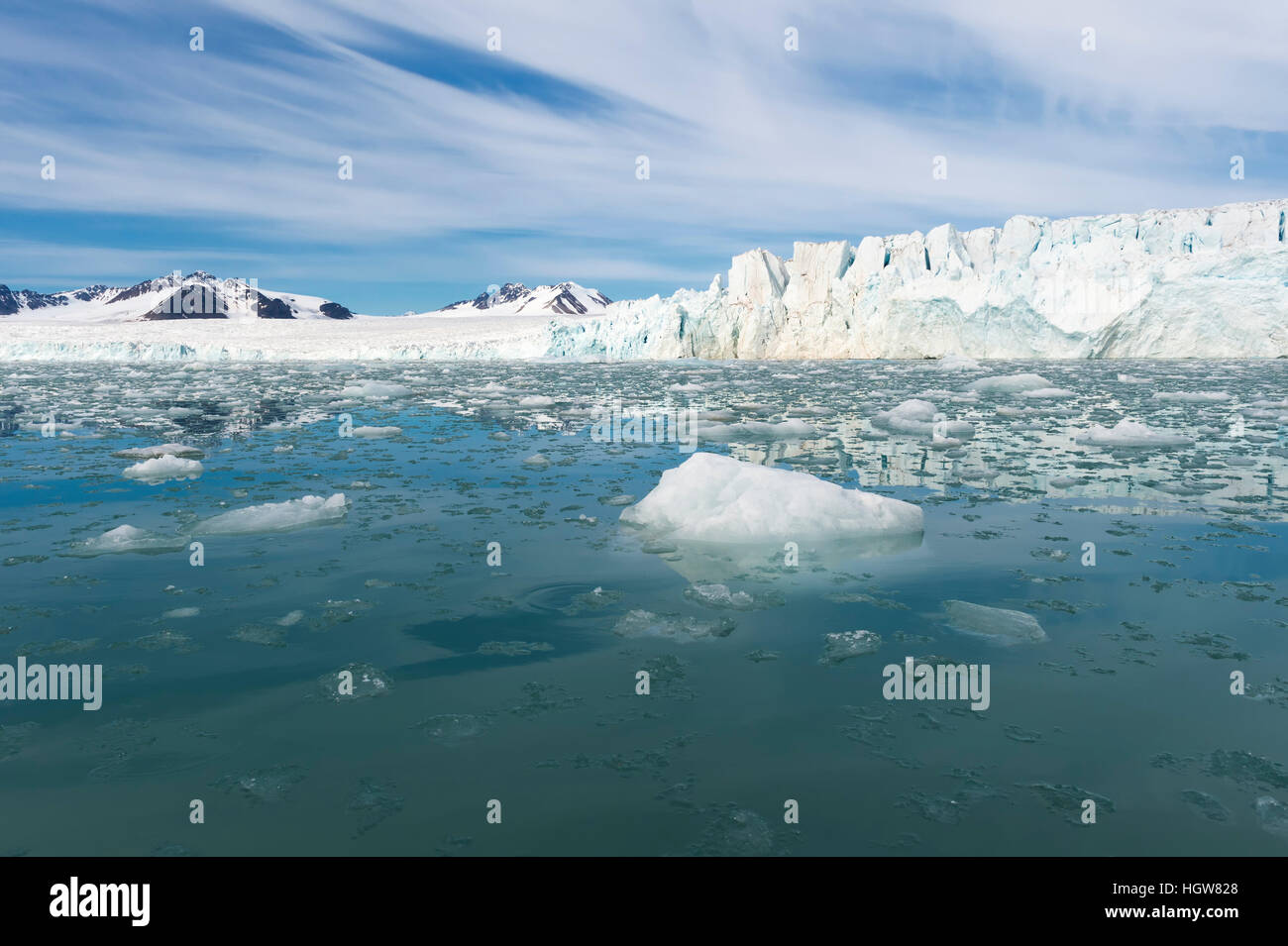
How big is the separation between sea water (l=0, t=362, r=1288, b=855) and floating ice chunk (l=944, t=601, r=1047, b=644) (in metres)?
0.03

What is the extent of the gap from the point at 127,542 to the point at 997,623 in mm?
6599

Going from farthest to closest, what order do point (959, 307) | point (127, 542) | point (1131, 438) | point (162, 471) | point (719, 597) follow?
point (959, 307)
point (1131, 438)
point (162, 471)
point (127, 542)
point (719, 597)

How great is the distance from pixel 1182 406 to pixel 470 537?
57.3 feet

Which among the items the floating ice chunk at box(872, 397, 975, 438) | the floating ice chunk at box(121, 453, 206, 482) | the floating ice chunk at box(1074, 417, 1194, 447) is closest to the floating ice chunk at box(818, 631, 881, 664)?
the floating ice chunk at box(121, 453, 206, 482)

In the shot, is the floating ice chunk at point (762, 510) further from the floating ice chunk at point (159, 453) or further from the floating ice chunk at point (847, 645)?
the floating ice chunk at point (159, 453)

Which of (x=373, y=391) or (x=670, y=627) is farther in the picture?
(x=373, y=391)

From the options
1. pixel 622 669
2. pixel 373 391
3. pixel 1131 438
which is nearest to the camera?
pixel 622 669

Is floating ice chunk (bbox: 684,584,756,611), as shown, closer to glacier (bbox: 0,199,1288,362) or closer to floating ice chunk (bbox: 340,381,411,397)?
floating ice chunk (bbox: 340,381,411,397)

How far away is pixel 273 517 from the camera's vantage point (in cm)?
709

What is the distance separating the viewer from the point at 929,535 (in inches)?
265

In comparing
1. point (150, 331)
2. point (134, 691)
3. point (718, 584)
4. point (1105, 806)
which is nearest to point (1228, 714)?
point (1105, 806)

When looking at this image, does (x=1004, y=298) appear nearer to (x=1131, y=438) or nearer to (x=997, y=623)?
(x=1131, y=438)

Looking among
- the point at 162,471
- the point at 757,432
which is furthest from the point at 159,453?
the point at 757,432

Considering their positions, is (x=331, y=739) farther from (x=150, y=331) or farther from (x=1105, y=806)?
(x=150, y=331)
